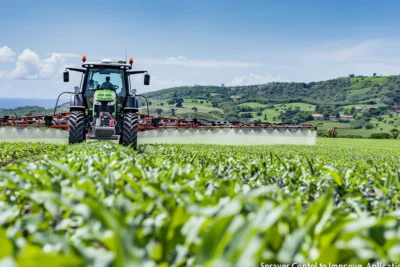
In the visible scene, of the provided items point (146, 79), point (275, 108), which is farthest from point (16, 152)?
point (275, 108)

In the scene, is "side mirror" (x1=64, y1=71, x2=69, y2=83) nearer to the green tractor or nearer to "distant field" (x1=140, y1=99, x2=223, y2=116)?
the green tractor

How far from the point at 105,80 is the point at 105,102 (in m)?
1.24

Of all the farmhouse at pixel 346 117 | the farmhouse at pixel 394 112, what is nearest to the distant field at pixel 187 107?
the farmhouse at pixel 346 117

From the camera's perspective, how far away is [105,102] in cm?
1642

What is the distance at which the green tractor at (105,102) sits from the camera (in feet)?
53.3

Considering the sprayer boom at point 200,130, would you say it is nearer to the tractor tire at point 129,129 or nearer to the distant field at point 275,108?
the tractor tire at point 129,129

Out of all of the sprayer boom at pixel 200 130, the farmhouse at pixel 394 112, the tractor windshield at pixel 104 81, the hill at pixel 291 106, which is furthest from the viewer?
the farmhouse at pixel 394 112

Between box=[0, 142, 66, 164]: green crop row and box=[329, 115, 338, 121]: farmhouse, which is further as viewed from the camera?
box=[329, 115, 338, 121]: farmhouse

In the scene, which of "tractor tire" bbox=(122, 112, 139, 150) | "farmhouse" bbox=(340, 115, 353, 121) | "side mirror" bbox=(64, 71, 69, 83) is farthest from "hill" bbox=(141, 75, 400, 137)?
"tractor tire" bbox=(122, 112, 139, 150)

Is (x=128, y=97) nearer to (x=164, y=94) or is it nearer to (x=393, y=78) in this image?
(x=164, y=94)

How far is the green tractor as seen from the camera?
16234mm

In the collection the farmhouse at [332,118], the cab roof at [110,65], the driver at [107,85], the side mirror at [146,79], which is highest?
the cab roof at [110,65]

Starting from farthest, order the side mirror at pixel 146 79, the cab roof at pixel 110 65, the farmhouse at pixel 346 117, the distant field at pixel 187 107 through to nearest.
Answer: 1. the distant field at pixel 187 107
2. the farmhouse at pixel 346 117
3. the side mirror at pixel 146 79
4. the cab roof at pixel 110 65

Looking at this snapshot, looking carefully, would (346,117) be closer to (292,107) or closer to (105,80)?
(292,107)
